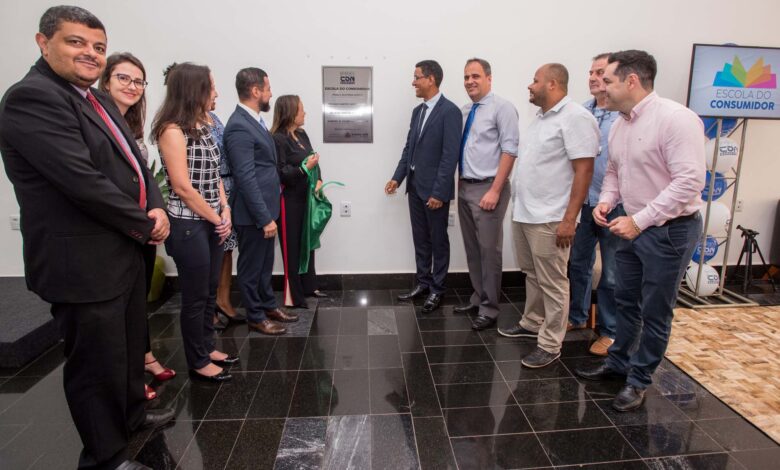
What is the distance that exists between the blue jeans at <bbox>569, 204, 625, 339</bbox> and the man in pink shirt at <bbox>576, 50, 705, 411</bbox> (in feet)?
1.82

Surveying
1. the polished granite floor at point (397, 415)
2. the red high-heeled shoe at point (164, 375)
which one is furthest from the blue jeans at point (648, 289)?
the red high-heeled shoe at point (164, 375)

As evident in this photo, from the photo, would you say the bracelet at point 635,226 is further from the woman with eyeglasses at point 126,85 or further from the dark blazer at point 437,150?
the woman with eyeglasses at point 126,85

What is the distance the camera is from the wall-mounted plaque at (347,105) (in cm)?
376

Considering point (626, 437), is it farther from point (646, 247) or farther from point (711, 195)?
point (711, 195)

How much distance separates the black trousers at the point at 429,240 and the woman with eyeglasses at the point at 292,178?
2.64 feet

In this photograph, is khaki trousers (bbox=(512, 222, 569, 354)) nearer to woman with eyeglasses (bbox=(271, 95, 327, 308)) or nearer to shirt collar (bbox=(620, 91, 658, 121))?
shirt collar (bbox=(620, 91, 658, 121))

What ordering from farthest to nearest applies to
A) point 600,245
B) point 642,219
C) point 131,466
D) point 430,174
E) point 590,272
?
point 430,174
point 590,272
point 600,245
point 642,219
point 131,466

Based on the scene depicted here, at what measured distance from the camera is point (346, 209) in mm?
3994

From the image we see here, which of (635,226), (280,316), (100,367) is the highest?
(635,226)

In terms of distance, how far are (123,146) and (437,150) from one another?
2222 mm

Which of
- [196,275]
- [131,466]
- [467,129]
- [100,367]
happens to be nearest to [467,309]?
[467,129]

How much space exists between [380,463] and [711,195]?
3.52m

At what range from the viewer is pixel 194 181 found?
7.37 feet

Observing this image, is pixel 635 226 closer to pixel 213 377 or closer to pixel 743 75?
pixel 213 377
